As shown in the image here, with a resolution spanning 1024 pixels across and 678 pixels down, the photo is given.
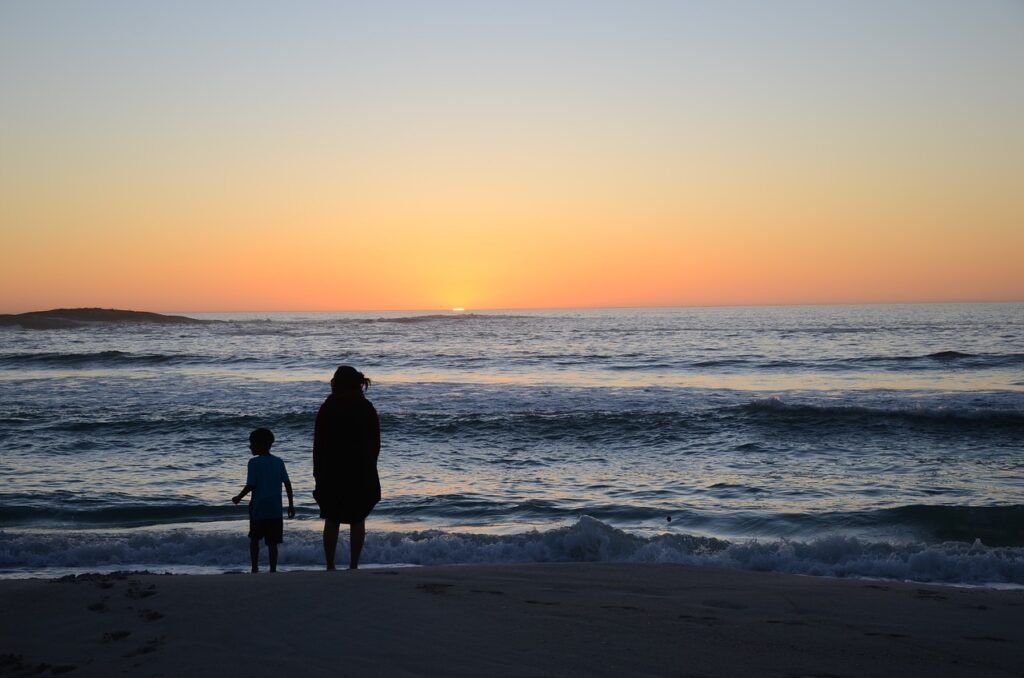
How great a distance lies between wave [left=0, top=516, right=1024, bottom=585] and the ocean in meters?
0.02

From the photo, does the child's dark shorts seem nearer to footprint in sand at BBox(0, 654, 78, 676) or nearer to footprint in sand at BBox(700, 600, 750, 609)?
footprint in sand at BBox(0, 654, 78, 676)

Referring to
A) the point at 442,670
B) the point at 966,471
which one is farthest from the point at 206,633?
the point at 966,471

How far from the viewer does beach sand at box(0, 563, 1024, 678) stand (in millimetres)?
4285

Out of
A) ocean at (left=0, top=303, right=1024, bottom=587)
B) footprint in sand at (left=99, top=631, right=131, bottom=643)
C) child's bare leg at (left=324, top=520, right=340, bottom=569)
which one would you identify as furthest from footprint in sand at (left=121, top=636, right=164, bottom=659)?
ocean at (left=0, top=303, right=1024, bottom=587)

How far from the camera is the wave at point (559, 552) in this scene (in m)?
7.86

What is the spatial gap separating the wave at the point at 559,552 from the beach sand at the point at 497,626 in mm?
1326

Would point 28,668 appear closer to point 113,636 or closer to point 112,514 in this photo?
point 113,636

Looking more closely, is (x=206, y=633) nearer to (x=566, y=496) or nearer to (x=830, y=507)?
(x=566, y=496)

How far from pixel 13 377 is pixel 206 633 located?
30079 mm

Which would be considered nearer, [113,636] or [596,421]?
[113,636]

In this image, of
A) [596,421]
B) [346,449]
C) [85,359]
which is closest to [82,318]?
[85,359]

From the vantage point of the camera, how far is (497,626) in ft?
16.3

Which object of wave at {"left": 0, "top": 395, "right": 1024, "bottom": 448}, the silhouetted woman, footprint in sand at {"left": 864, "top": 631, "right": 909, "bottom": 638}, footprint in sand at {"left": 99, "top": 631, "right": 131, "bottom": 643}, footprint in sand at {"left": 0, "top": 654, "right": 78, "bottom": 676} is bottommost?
wave at {"left": 0, "top": 395, "right": 1024, "bottom": 448}

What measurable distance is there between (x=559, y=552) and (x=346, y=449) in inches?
118
